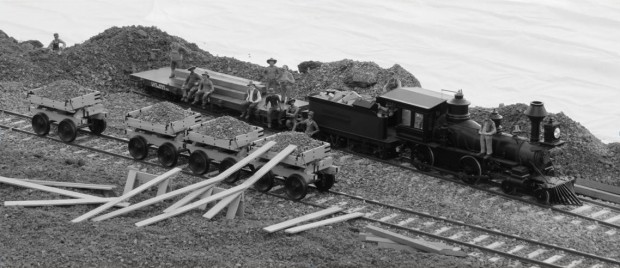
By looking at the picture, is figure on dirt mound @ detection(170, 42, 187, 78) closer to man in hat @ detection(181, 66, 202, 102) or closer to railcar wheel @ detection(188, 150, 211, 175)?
man in hat @ detection(181, 66, 202, 102)

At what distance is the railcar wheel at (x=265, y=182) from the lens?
899 inches

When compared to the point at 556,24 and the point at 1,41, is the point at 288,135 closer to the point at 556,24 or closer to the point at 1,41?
the point at 1,41

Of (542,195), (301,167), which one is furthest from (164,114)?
(542,195)

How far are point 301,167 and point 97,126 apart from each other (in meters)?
7.05

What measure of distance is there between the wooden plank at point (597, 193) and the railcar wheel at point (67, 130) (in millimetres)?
12644

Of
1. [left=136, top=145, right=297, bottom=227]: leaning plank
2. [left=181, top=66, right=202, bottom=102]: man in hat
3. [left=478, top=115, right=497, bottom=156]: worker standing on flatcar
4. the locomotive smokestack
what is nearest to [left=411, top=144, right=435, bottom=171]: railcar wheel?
[left=478, top=115, right=497, bottom=156]: worker standing on flatcar

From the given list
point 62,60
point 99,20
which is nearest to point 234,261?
point 62,60

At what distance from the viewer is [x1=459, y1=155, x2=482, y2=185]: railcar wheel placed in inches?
936

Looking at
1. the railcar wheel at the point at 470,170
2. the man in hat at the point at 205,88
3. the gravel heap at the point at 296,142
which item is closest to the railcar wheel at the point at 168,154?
the gravel heap at the point at 296,142

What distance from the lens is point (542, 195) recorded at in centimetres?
2288

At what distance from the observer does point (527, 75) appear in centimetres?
3262

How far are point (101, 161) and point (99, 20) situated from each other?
1553cm

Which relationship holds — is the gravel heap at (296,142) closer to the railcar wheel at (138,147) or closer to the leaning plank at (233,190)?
the leaning plank at (233,190)

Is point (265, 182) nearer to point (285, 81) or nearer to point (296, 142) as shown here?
point (296, 142)
